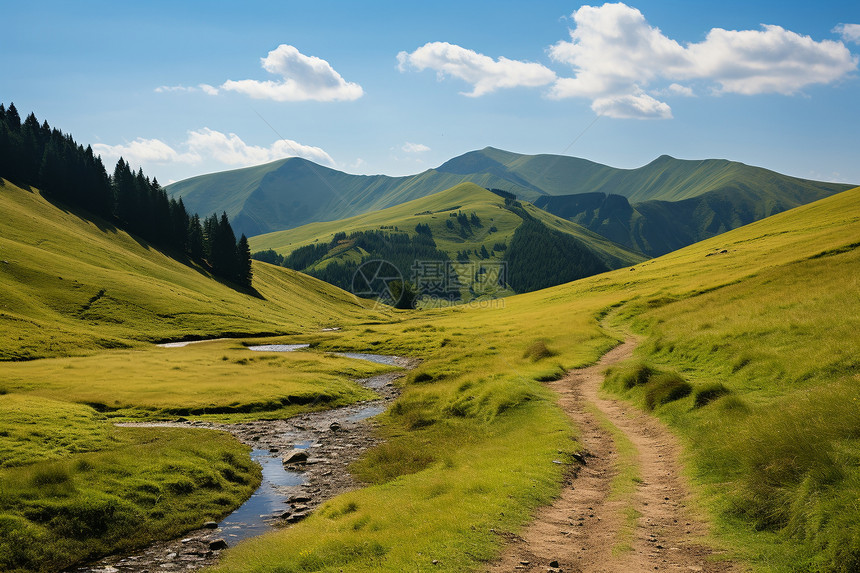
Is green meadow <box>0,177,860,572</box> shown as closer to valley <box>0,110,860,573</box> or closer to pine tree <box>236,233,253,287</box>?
valley <box>0,110,860,573</box>

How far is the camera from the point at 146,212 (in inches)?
5920

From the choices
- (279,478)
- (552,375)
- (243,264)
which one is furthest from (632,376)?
(243,264)

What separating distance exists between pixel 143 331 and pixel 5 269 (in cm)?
2544

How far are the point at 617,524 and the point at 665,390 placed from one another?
49.7ft

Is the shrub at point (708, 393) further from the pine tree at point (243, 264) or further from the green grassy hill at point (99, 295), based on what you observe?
the pine tree at point (243, 264)

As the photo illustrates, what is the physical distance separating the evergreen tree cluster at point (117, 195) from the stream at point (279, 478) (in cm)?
11487

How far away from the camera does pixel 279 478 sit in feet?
92.0

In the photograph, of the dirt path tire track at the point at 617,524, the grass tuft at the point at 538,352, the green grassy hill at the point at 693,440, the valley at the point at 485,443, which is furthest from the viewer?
the grass tuft at the point at 538,352

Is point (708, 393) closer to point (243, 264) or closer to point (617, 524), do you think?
point (617, 524)

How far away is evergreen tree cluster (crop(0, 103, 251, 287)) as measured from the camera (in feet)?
466

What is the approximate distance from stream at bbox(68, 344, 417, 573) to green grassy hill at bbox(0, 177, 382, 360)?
4011 centimetres

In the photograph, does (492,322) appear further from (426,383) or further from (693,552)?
(693,552)

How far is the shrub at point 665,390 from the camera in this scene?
96.2 feet

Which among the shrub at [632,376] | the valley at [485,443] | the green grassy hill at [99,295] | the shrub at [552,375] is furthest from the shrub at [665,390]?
the green grassy hill at [99,295]
